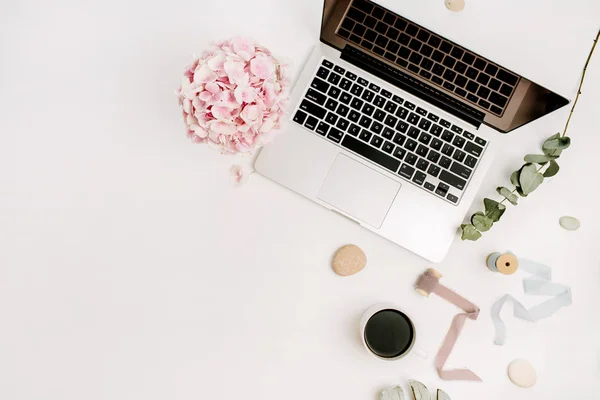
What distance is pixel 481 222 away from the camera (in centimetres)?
80

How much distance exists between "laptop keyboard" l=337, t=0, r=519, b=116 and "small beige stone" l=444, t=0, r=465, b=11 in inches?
1.8

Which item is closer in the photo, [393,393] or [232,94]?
[232,94]

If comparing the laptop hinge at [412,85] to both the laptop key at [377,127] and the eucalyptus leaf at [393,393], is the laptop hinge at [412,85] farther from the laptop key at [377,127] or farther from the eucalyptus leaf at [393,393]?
the eucalyptus leaf at [393,393]

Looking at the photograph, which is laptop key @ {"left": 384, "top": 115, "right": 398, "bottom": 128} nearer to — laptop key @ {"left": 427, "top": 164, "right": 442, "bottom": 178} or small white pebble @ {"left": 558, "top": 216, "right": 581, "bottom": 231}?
laptop key @ {"left": 427, "top": 164, "right": 442, "bottom": 178}

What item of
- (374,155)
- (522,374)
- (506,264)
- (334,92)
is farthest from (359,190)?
(522,374)

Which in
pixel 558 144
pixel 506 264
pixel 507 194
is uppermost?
pixel 558 144

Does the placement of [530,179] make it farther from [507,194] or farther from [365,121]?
[365,121]

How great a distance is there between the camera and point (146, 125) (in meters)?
0.86

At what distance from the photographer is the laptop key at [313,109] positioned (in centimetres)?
82

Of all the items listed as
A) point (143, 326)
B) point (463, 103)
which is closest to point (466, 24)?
point (463, 103)

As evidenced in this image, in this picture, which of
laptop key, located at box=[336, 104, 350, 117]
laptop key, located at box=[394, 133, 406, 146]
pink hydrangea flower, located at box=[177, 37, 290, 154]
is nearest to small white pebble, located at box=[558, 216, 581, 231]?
laptop key, located at box=[394, 133, 406, 146]

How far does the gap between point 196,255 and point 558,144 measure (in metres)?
0.63

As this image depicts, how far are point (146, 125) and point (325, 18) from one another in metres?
0.36

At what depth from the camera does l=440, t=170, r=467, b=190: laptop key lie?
81 cm
